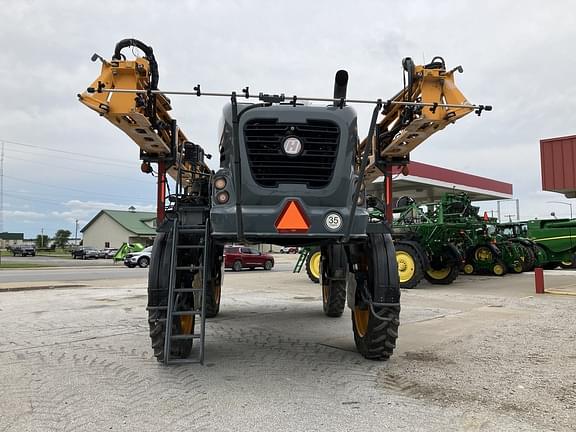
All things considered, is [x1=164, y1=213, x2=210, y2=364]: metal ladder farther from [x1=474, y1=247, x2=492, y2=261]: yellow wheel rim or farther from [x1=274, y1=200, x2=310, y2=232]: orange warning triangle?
[x1=474, y1=247, x2=492, y2=261]: yellow wheel rim

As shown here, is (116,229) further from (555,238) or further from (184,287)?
(184,287)

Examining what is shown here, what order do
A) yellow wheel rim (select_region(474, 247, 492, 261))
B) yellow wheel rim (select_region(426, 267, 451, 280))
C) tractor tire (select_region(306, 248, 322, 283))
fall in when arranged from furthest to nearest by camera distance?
1. yellow wheel rim (select_region(474, 247, 492, 261))
2. tractor tire (select_region(306, 248, 322, 283))
3. yellow wheel rim (select_region(426, 267, 451, 280))

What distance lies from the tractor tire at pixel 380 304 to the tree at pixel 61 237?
293ft

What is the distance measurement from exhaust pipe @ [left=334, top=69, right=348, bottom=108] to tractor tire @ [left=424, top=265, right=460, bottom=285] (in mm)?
11801

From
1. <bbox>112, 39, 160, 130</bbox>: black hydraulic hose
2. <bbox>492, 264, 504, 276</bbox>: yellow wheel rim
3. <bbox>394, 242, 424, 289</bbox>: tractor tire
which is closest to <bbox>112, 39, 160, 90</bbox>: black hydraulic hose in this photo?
<bbox>112, 39, 160, 130</bbox>: black hydraulic hose

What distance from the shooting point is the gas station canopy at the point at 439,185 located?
30781 mm

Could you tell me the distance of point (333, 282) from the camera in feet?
27.6

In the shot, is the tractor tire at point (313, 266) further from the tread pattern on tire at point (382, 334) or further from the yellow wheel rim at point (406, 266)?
the tread pattern on tire at point (382, 334)

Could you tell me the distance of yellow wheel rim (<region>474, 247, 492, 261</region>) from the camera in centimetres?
1845

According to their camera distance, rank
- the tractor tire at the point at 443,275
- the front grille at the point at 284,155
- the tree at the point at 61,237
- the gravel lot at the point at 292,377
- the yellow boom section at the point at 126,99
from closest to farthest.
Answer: the gravel lot at the point at 292,377
the front grille at the point at 284,155
the yellow boom section at the point at 126,99
the tractor tire at the point at 443,275
the tree at the point at 61,237

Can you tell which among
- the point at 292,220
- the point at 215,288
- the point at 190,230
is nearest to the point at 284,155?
the point at 292,220

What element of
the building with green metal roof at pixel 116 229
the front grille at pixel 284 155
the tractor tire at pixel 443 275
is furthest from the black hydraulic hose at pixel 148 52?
the building with green metal roof at pixel 116 229

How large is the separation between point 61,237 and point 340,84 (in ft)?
299

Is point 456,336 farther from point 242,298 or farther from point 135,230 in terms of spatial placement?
point 135,230
